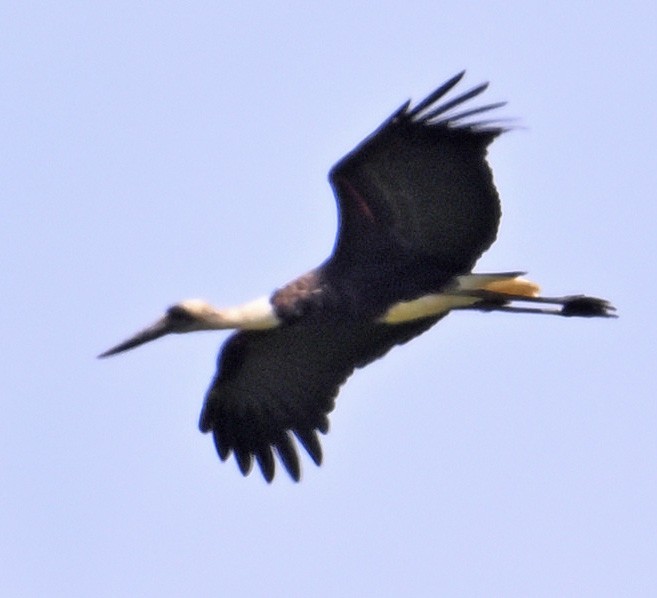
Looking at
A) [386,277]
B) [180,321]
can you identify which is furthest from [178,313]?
[386,277]

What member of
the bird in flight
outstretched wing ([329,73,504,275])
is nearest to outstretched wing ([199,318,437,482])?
the bird in flight

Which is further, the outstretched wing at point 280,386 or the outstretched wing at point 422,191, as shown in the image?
the outstretched wing at point 280,386

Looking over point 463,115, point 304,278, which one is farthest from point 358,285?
point 463,115

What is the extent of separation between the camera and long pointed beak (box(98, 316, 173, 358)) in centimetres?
1581

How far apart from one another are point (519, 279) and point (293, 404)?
1.87 metres

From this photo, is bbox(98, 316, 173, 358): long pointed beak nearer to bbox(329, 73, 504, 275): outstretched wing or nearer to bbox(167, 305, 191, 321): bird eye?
bbox(167, 305, 191, 321): bird eye

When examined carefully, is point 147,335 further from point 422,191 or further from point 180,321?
point 422,191

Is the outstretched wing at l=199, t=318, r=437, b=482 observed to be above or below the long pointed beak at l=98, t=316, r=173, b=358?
below

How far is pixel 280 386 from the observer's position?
53.8ft

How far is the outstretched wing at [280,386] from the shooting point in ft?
52.7

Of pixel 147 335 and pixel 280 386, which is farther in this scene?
pixel 280 386

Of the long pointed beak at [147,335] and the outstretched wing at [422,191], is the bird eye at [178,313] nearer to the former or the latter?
the long pointed beak at [147,335]

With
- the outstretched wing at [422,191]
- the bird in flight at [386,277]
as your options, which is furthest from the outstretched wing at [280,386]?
the outstretched wing at [422,191]

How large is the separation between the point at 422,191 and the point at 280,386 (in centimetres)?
194
